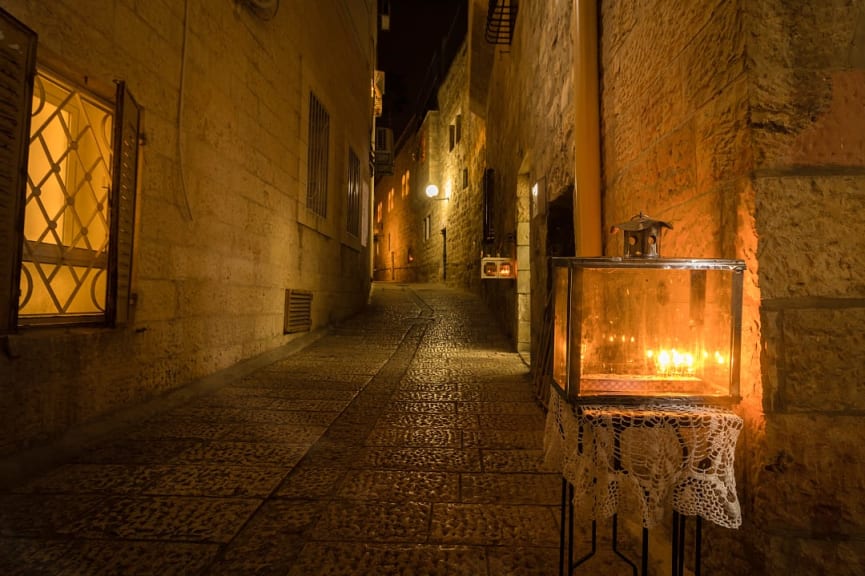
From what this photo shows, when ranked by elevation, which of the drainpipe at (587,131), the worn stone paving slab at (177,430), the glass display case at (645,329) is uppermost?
the drainpipe at (587,131)

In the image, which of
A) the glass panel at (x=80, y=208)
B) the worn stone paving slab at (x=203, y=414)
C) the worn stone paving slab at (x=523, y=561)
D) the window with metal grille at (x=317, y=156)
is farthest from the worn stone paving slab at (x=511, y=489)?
the window with metal grille at (x=317, y=156)

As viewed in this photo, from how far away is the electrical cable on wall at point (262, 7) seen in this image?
506 cm

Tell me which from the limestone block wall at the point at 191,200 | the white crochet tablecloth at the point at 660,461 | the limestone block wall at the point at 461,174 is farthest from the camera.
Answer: the limestone block wall at the point at 461,174

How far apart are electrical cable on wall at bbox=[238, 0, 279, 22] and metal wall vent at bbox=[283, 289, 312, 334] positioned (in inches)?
139

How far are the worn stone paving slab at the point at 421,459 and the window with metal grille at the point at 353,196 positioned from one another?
7320mm

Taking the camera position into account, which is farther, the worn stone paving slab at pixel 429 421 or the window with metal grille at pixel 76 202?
the worn stone paving slab at pixel 429 421

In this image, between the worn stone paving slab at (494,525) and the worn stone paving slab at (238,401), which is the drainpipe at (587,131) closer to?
the worn stone paving slab at (494,525)

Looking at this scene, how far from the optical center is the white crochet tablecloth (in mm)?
Answer: 1340

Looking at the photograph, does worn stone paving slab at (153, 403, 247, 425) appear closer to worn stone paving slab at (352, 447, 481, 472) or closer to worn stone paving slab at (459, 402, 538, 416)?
worn stone paving slab at (352, 447, 481, 472)

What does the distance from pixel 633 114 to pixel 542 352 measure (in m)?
2.16

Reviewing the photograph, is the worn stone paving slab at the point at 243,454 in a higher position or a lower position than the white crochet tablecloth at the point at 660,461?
lower

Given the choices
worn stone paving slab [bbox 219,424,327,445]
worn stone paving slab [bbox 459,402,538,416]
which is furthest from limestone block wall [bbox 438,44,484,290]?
worn stone paving slab [bbox 219,424,327,445]

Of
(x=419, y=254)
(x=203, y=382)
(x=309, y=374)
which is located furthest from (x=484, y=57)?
(x=419, y=254)

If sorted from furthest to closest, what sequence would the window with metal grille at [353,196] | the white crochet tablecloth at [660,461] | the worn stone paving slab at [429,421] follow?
the window with metal grille at [353,196]
the worn stone paving slab at [429,421]
the white crochet tablecloth at [660,461]
